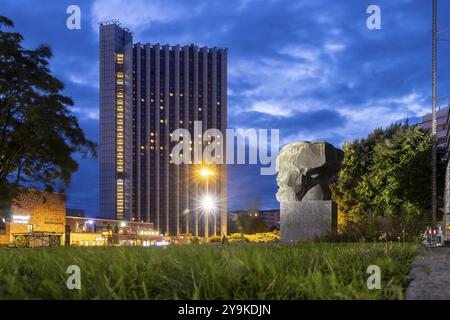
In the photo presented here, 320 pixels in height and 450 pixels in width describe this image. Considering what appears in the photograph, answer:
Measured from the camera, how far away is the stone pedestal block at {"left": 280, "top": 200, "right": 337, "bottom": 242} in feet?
80.0

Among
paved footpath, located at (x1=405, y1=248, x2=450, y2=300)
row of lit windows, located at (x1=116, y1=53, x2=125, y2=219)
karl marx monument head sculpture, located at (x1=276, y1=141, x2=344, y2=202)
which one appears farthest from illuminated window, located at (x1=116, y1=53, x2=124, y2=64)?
paved footpath, located at (x1=405, y1=248, x2=450, y2=300)

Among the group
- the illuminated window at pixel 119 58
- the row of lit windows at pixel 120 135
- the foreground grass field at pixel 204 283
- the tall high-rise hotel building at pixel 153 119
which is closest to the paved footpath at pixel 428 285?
the foreground grass field at pixel 204 283

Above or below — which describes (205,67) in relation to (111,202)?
above

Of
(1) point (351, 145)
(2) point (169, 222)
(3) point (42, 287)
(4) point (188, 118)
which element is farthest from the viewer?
(2) point (169, 222)

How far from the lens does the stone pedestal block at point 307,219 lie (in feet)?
80.0

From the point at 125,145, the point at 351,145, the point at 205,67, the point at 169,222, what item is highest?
the point at 205,67

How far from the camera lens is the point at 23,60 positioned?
27359mm

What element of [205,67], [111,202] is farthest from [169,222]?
[205,67]

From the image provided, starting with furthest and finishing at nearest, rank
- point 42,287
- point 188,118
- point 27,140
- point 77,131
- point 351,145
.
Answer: point 188,118 → point 351,145 → point 77,131 → point 27,140 → point 42,287

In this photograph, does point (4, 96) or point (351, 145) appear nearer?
point (4, 96)

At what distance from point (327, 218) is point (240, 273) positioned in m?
19.8

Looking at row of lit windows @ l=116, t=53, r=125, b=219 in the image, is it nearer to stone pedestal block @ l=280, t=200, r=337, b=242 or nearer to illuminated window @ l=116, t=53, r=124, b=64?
illuminated window @ l=116, t=53, r=124, b=64

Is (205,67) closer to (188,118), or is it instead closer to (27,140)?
(188,118)

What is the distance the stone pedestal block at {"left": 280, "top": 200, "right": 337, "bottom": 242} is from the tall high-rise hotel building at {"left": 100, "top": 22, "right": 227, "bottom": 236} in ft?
363
